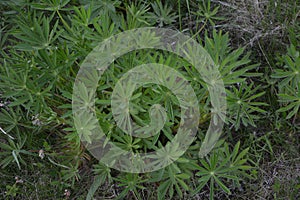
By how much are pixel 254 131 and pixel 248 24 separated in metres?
0.56

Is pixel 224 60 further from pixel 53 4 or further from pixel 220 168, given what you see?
pixel 53 4

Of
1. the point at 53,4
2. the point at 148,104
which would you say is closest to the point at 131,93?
the point at 148,104

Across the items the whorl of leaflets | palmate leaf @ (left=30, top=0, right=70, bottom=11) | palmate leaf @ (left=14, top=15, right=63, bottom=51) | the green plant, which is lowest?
the green plant

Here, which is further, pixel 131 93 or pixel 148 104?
pixel 148 104

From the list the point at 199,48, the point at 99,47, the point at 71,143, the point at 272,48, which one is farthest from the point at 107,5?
the point at 272,48

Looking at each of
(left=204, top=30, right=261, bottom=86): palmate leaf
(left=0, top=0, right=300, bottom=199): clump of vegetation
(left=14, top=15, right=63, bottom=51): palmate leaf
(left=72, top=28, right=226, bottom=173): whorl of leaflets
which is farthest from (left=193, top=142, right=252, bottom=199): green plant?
(left=14, top=15, right=63, bottom=51): palmate leaf

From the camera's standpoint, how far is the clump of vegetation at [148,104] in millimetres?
1816

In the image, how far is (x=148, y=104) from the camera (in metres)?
1.85

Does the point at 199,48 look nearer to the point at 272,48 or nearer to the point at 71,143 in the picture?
the point at 272,48

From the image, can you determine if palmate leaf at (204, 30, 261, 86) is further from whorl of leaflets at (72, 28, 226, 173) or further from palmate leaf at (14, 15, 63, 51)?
palmate leaf at (14, 15, 63, 51)

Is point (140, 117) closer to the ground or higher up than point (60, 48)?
closer to the ground

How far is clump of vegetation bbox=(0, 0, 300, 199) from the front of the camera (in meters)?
1.82

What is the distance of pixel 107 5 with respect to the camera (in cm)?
202

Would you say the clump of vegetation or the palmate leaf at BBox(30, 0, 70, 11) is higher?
the palmate leaf at BBox(30, 0, 70, 11)
